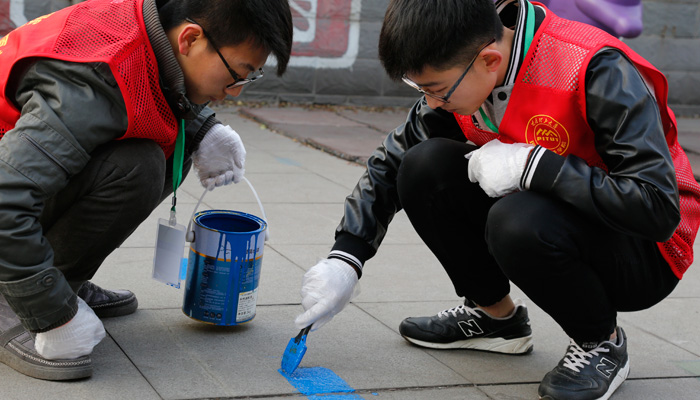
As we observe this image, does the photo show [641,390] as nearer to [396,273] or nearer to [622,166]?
[622,166]

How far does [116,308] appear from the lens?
2.58 m

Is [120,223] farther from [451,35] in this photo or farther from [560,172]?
[560,172]

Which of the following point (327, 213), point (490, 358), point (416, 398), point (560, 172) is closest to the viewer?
point (560, 172)

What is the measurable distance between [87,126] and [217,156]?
710 millimetres

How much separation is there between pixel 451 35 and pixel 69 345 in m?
1.27

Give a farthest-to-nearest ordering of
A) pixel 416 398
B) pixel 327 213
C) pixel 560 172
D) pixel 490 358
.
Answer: pixel 327 213 < pixel 490 358 < pixel 416 398 < pixel 560 172

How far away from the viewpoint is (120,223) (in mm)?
2252

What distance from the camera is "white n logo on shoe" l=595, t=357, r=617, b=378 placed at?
7.55 feet

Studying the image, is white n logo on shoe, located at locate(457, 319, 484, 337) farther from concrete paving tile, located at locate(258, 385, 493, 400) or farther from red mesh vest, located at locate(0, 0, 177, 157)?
red mesh vest, located at locate(0, 0, 177, 157)

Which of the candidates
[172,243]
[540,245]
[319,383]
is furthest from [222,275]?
[540,245]

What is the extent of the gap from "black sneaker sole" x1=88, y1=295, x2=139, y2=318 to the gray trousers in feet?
0.90

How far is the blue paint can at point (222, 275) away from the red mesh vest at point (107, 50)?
0.37 metres

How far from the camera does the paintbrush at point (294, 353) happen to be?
2.29 meters

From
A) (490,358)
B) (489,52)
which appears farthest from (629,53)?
(490,358)
